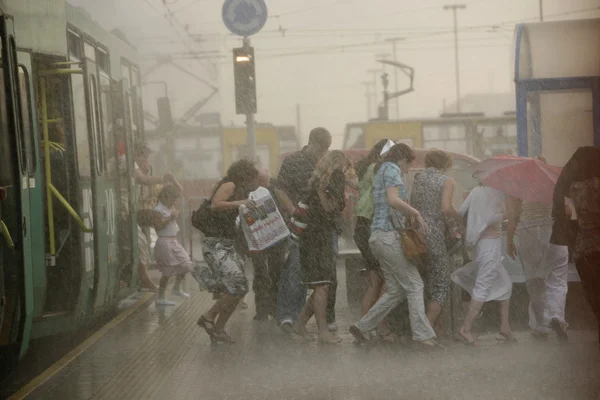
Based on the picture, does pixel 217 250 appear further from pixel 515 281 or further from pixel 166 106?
pixel 166 106

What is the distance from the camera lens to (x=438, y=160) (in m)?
9.65

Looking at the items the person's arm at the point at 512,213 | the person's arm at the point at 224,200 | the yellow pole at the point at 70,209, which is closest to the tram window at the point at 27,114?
the yellow pole at the point at 70,209

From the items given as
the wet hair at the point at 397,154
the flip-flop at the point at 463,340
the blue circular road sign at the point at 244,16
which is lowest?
the flip-flop at the point at 463,340

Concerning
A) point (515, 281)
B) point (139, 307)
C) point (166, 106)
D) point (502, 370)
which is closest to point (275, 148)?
point (166, 106)

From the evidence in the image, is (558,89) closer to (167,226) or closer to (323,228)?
(167,226)

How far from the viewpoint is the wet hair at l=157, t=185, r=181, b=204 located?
13156 mm

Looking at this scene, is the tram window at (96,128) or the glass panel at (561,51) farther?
the glass panel at (561,51)

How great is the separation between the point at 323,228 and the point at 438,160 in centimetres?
108

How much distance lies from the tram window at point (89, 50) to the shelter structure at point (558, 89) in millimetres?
5576

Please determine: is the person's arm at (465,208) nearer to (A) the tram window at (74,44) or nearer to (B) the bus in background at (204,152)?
(A) the tram window at (74,44)

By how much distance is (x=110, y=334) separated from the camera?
10633 millimetres

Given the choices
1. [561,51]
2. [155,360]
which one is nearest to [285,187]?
[155,360]

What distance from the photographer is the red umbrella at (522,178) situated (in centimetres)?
950

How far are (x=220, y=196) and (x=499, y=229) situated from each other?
2.29 metres
